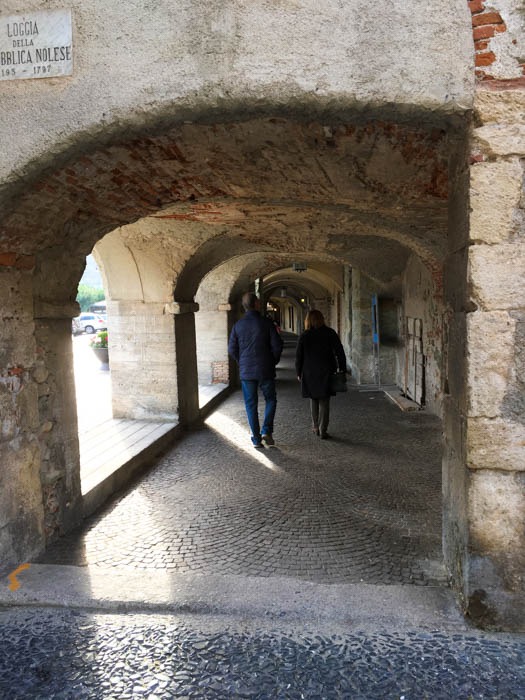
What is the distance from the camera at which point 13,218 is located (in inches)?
102

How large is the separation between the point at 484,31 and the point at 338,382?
4147 millimetres

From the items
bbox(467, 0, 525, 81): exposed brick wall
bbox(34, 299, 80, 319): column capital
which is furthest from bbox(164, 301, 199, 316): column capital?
bbox(467, 0, 525, 81): exposed brick wall

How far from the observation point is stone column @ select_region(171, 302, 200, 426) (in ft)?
21.2

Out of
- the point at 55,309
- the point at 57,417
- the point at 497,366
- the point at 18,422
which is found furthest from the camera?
the point at 57,417

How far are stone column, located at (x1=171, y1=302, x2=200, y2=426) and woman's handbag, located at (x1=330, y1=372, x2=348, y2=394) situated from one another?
205cm

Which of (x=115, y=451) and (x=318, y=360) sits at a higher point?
(x=318, y=360)

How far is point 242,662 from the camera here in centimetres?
208

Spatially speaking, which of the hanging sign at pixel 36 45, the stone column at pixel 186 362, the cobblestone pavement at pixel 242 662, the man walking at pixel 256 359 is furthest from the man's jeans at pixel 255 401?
the hanging sign at pixel 36 45

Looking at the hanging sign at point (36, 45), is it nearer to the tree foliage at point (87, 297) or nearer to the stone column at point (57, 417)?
the stone column at point (57, 417)

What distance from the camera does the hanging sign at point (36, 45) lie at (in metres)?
2.24

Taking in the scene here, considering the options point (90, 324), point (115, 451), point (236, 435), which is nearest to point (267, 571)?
point (115, 451)

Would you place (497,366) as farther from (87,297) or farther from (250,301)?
(87,297)

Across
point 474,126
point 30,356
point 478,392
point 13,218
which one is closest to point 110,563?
point 30,356

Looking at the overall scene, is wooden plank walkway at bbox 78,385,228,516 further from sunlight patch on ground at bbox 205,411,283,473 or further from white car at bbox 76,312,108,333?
white car at bbox 76,312,108,333
